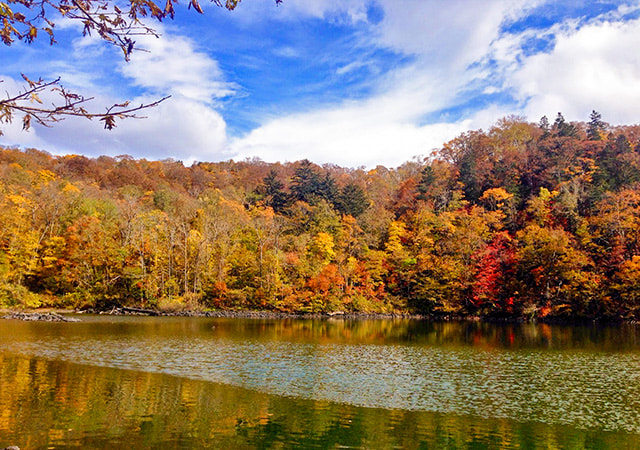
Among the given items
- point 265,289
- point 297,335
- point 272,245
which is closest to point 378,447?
point 297,335

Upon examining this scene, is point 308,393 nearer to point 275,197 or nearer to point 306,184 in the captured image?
point 275,197

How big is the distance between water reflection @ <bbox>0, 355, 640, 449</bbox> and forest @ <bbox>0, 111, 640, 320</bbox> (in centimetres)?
3497

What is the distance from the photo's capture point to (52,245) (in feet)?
163

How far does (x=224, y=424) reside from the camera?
37.8 ft

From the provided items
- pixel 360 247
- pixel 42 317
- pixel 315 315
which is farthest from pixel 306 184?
pixel 42 317

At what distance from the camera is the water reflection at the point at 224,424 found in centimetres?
1023

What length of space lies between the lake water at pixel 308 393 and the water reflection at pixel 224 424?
0.04 m

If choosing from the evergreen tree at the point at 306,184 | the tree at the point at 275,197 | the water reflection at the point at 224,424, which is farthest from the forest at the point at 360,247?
the water reflection at the point at 224,424

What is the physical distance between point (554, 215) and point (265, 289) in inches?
1303

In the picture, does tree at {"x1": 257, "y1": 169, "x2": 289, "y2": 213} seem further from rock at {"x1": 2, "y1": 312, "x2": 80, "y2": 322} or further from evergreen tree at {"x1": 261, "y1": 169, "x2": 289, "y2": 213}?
Answer: rock at {"x1": 2, "y1": 312, "x2": 80, "y2": 322}

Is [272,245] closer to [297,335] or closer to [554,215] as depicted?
[297,335]

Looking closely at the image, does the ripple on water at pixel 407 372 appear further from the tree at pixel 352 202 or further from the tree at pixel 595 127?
the tree at pixel 595 127

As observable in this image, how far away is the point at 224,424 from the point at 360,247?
45.4 meters

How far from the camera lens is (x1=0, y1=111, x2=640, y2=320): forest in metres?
47.6
